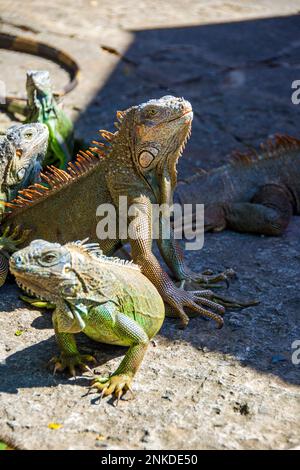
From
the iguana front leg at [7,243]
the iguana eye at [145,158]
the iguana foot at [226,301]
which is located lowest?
the iguana foot at [226,301]

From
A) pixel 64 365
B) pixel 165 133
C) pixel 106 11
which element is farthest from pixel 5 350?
pixel 106 11

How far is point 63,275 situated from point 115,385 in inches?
23.5

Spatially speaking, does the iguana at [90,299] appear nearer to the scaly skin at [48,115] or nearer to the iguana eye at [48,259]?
the iguana eye at [48,259]

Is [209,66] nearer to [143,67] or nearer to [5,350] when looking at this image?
[143,67]

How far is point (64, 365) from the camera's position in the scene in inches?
152

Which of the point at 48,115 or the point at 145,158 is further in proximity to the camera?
the point at 48,115

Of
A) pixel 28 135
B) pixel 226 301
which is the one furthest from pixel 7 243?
pixel 226 301

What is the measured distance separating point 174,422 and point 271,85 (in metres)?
5.79

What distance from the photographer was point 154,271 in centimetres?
439

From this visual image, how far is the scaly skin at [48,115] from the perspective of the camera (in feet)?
19.7

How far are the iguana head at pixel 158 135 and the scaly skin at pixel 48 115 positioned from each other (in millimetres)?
1529

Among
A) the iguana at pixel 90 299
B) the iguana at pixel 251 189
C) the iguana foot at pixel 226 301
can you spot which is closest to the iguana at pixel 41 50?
the iguana at pixel 251 189

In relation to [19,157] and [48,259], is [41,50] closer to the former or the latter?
[19,157]

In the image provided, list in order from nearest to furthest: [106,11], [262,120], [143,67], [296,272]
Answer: [296,272]
[262,120]
[143,67]
[106,11]
